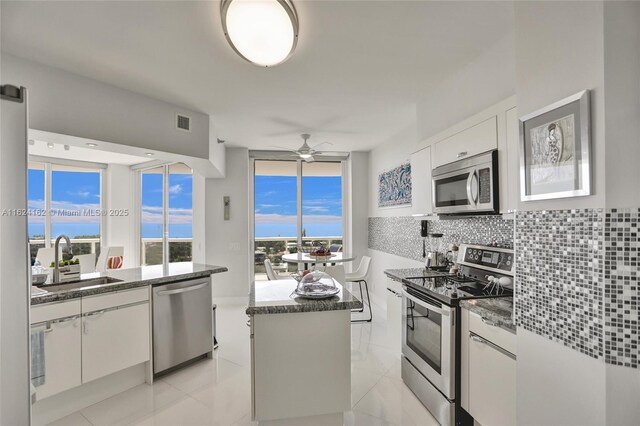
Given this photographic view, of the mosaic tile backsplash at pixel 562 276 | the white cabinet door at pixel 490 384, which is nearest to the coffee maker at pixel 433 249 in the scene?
the white cabinet door at pixel 490 384

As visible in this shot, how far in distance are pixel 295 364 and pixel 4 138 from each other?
5.84 ft

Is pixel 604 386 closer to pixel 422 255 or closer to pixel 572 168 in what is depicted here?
pixel 572 168

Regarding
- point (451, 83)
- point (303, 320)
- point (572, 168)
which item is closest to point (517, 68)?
point (572, 168)

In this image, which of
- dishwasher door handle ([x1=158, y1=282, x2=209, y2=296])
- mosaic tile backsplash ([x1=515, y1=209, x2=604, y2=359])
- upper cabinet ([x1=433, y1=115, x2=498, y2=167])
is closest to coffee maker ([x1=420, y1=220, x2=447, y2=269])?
upper cabinet ([x1=433, y1=115, x2=498, y2=167])

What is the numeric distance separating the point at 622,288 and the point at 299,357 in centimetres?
162

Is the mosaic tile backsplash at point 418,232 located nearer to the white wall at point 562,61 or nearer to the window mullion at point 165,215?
the white wall at point 562,61

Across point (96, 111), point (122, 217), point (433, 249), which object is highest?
point (96, 111)

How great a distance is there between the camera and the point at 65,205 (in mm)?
5672

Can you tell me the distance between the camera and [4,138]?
2.40 feet

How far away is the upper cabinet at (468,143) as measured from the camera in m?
1.98

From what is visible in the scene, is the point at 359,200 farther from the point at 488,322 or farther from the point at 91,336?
the point at 91,336

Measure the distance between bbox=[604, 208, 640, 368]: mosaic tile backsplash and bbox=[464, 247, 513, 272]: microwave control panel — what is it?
98 centimetres

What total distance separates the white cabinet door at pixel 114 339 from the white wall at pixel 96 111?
1.50m

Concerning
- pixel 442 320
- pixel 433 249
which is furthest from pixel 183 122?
pixel 442 320
